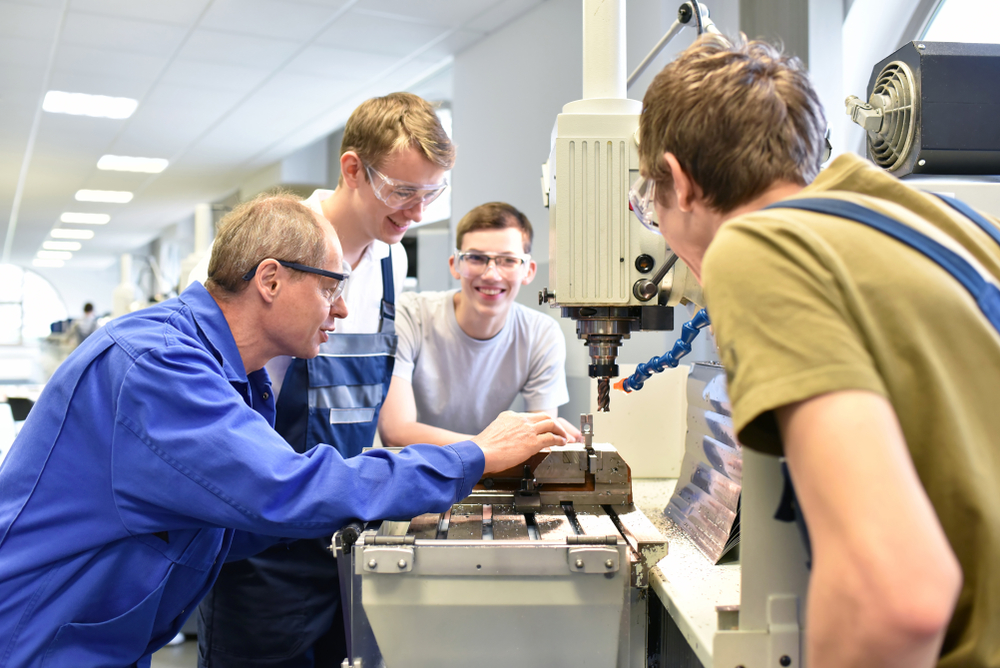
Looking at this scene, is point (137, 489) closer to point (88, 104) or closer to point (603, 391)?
point (603, 391)

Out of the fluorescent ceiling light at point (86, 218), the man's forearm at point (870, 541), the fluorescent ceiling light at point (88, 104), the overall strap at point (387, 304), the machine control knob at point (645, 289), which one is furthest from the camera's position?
the fluorescent ceiling light at point (86, 218)

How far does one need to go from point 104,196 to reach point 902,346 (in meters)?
8.79

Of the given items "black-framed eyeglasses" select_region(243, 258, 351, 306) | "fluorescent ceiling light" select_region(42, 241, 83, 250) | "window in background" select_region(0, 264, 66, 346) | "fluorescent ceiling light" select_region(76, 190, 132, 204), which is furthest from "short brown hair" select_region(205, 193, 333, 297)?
"window in background" select_region(0, 264, 66, 346)

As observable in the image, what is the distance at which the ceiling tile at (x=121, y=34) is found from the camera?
343 cm

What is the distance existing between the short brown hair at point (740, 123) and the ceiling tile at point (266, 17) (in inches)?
119

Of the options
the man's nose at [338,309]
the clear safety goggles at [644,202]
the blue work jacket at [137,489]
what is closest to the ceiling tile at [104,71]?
the man's nose at [338,309]

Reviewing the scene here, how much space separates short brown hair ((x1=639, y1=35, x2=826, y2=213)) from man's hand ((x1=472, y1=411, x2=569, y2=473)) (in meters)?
0.59

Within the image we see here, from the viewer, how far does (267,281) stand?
1270mm

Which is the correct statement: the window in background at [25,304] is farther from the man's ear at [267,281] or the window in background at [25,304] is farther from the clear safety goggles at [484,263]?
the man's ear at [267,281]

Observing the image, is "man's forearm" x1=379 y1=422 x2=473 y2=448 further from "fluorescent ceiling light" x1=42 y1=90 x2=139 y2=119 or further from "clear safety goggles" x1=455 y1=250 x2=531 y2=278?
"fluorescent ceiling light" x1=42 y1=90 x2=139 y2=119

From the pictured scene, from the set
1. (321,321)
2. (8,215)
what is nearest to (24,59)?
(321,321)

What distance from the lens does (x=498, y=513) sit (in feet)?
4.04

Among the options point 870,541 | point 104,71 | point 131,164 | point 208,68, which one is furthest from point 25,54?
point 870,541

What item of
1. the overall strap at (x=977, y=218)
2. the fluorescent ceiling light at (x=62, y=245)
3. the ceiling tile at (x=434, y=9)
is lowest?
the overall strap at (x=977, y=218)
